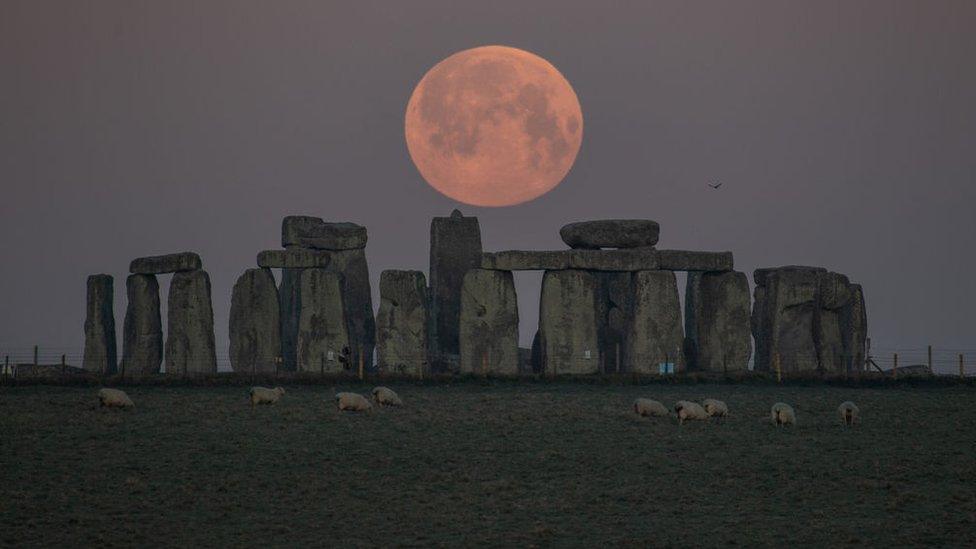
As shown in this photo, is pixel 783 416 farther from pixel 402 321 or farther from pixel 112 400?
pixel 402 321

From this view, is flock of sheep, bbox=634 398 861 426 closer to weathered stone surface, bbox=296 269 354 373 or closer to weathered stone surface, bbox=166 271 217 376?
weathered stone surface, bbox=296 269 354 373

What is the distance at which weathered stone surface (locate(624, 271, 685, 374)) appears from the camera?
193 ft

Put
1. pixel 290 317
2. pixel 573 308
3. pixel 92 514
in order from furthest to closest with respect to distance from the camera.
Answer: pixel 290 317 < pixel 573 308 < pixel 92 514

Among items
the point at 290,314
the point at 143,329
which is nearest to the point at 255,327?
the point at 143,329

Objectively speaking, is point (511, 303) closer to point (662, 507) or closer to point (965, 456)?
point (965, 456)

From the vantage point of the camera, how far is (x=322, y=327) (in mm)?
60719

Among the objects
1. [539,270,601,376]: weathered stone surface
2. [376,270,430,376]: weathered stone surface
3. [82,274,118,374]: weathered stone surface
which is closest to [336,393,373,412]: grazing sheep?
[376,270,430,376]: weathered stone surface

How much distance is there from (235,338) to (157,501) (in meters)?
28.2

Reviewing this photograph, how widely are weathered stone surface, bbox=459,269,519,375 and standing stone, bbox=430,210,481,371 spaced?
365cm

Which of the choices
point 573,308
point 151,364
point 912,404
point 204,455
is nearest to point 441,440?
point 204,455

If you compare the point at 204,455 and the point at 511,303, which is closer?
the point at 204,455

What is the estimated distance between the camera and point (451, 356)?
205 ft

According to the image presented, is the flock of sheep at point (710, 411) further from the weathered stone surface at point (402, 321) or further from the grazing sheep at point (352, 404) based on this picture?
the weathered stone surface at point (402, 321)

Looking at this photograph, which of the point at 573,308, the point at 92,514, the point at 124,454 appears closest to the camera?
the point at 92,514
